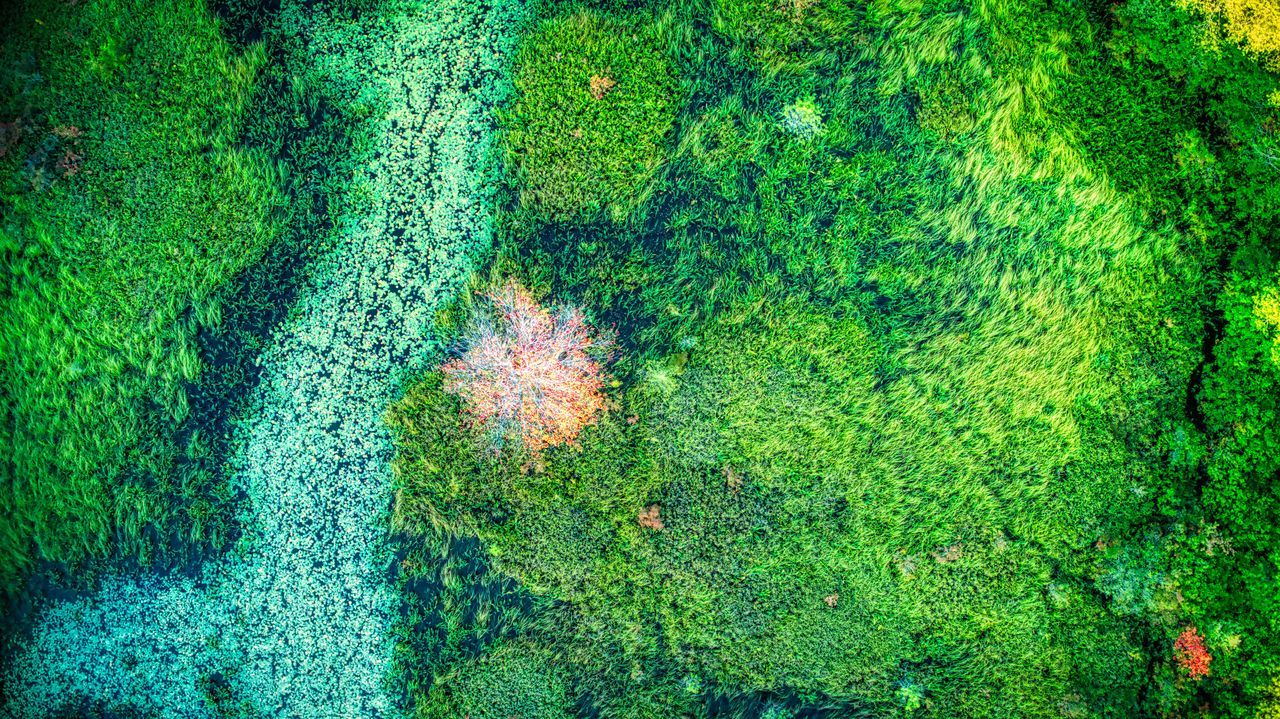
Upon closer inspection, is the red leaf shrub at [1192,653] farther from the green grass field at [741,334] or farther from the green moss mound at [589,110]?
the green moss mound at [589,110]

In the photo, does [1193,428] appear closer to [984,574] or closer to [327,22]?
[984,574]

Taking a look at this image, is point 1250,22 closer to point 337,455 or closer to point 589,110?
point 589,110

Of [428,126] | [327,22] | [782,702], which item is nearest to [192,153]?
[327,22]

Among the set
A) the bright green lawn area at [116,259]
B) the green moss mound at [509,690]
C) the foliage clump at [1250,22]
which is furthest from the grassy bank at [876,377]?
the bright green lawn area at [116,259]

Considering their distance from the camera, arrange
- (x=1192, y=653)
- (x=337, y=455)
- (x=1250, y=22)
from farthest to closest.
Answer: (x=337, y=455)
(x=1192, y=653)
(x=1250, y=22)

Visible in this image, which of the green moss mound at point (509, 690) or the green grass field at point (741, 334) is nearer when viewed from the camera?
the green grass field at point (741, 334)

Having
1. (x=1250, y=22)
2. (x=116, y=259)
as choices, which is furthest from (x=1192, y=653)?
(x=116, y=259)

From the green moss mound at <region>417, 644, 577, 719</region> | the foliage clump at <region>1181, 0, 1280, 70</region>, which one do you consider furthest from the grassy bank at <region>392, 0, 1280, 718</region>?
the foliage clump at <region>1181, 0, 1280, 70</region>
